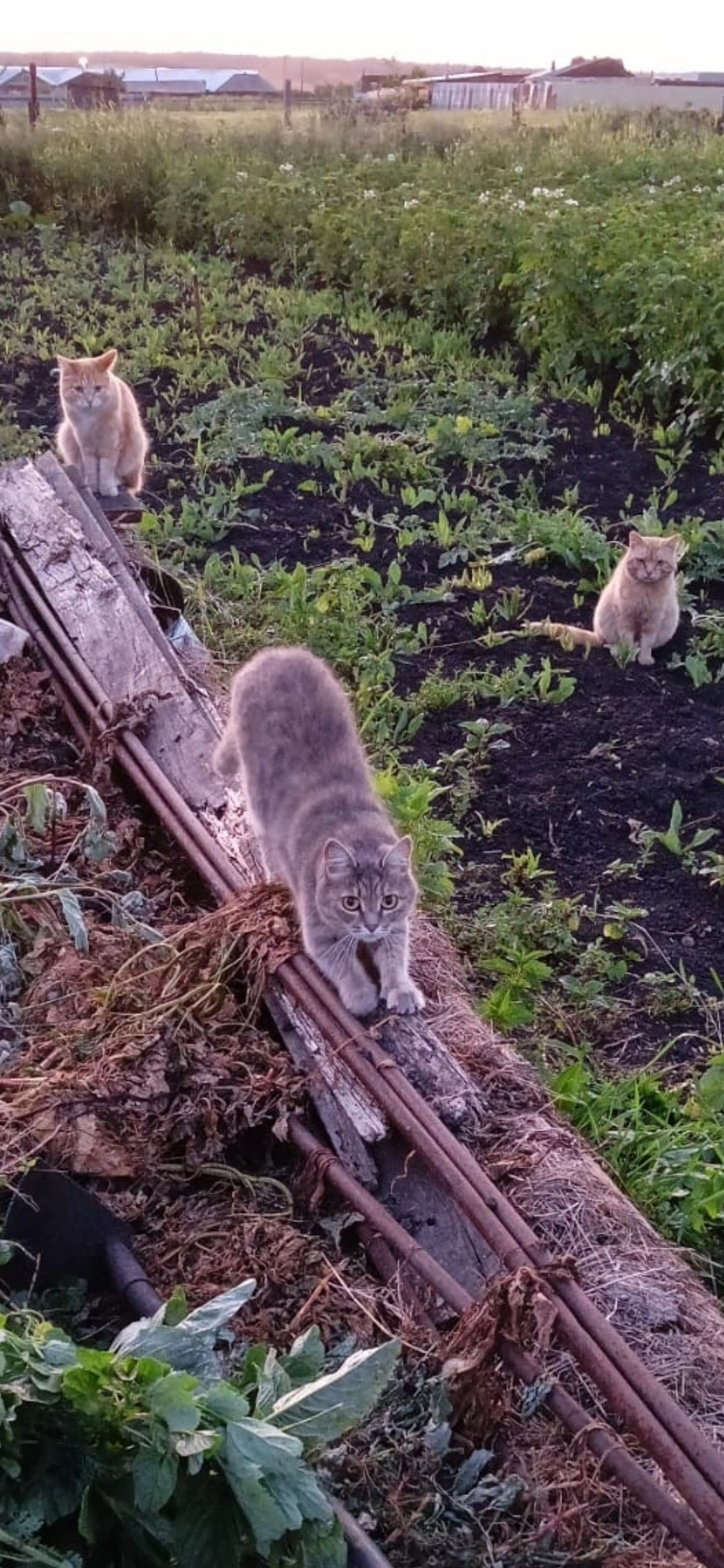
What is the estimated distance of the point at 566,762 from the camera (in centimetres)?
536

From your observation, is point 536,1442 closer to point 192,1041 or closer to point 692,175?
point 192,1041

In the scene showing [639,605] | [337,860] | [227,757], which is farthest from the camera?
[639,605]

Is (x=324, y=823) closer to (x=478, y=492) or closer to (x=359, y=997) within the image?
A: (x=359, y=997)

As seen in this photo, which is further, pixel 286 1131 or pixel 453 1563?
pixel 286 1131

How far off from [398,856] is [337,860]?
6.7 inches

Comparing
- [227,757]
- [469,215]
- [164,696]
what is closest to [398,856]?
[227,757]

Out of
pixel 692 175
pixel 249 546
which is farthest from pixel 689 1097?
pixel 692 175

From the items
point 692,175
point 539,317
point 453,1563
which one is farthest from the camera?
point 692,175

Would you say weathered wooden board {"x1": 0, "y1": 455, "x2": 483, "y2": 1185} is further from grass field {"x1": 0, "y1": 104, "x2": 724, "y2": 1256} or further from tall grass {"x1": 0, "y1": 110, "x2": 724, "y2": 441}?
tall grass {"x1": 0, "y1": 110, "x2": 724, "y2": 441}

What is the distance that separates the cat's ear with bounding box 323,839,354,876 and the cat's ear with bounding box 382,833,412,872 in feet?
0.32

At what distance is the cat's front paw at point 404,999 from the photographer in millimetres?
3262

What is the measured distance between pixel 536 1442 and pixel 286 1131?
Result: 819 millimetres

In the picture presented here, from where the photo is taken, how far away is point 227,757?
4121 mm

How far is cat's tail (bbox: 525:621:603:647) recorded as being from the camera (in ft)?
20.7
